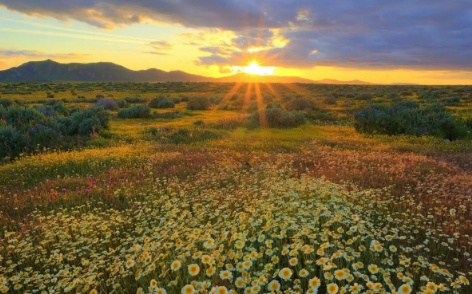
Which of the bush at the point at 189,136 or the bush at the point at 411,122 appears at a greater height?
the bush at the point at 411,122

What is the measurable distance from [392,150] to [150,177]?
28.9ft

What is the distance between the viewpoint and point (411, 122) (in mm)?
15930

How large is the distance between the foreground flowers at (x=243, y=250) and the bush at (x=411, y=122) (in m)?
11.7

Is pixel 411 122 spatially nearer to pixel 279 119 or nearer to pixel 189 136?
pixel 279 119

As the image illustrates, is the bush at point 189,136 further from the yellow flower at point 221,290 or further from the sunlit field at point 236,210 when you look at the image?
the yellow flower at point 221,290

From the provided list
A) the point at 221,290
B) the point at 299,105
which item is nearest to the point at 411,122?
the point at 299,105

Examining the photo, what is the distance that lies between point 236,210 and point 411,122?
14.8 m

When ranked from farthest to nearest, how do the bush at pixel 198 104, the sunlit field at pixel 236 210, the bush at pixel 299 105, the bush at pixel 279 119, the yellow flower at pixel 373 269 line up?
the bush at pixel 198 104, the bush at pixel 299 105, the bush at pixel 279 119, the sunlit field at pixel 236 210, the yellow flower at pixel 373 269

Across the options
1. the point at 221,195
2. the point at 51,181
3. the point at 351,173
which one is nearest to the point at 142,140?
the point at 51,181

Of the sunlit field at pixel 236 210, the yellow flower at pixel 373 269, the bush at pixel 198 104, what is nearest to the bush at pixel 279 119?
the sunlit field at pixel 236 210

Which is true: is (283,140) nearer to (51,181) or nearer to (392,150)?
(392,150)

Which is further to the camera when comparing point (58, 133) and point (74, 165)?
point (58, 133)

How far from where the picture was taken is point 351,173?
763 cm

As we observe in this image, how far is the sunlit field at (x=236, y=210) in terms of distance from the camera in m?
3.37
